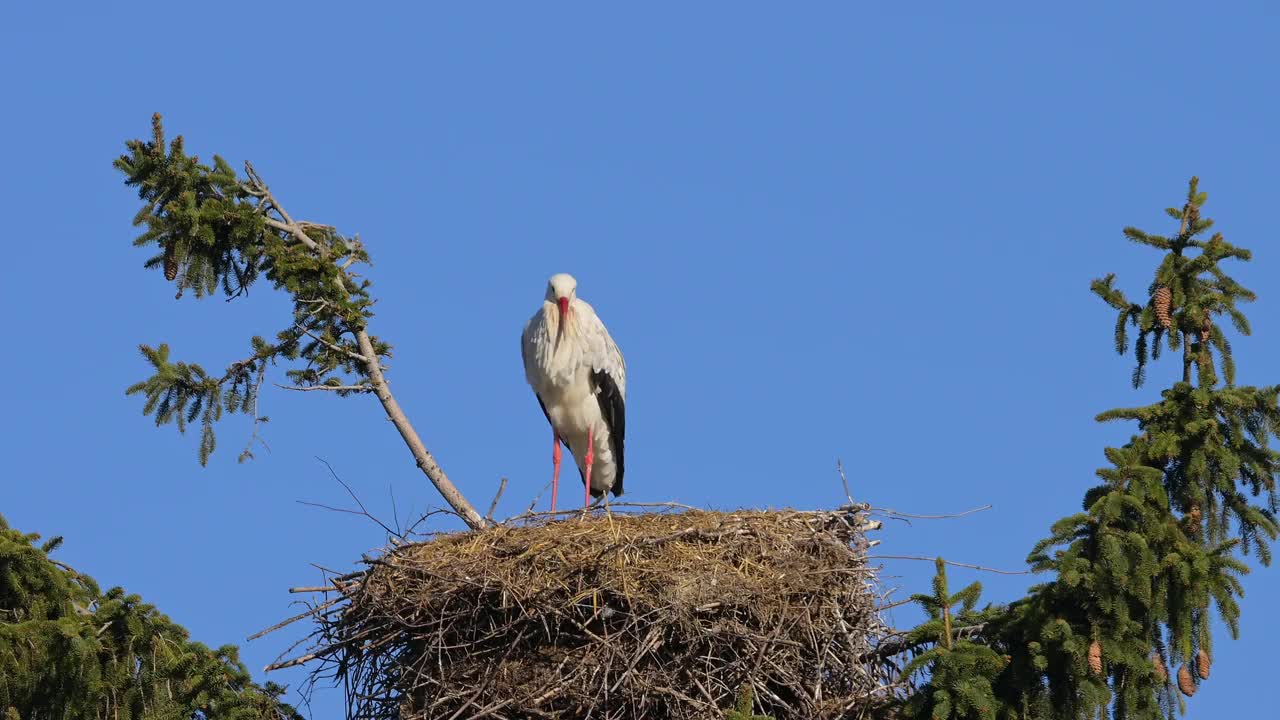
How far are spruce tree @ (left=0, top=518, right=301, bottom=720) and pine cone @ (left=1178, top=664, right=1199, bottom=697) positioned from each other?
4499 mm

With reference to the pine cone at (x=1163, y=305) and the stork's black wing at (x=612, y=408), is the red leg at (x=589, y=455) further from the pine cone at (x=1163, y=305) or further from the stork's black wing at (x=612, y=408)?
the pine cone at (x=1163, y=305)

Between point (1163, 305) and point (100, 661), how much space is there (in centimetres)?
551

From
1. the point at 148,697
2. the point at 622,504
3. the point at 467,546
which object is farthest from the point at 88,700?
the point at 622,504

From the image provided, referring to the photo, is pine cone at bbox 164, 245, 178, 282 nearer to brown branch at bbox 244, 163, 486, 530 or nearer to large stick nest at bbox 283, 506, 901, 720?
brown branch at bbox 244, 163, 486, 530

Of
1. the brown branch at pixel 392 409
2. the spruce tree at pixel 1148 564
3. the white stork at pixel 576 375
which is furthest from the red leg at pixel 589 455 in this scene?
the spruce tree at pixel 1148 564

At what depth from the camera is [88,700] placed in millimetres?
9273

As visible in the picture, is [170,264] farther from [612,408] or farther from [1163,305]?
[1163,305]

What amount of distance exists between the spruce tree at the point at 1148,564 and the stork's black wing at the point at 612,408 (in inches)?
193

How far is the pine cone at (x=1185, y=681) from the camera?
315 inches

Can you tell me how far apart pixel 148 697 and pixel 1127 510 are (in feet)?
16.1

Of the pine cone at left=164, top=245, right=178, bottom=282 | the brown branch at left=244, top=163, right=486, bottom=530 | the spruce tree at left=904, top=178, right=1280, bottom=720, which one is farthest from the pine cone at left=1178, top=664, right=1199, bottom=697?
the pine cone at left=164, top=245, right=178, bottom=282

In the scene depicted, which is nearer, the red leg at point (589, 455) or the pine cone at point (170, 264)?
the pine cone at point (170, 264)

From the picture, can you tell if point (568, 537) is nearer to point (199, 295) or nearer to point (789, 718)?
point (789, 718)

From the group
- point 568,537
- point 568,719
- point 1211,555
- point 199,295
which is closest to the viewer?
point 1211,555
